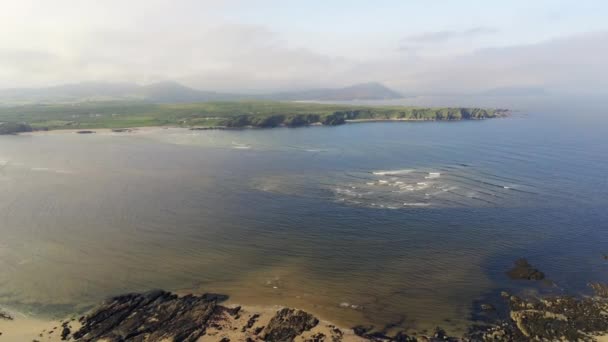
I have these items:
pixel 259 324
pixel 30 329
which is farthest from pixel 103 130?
pixel 259 324

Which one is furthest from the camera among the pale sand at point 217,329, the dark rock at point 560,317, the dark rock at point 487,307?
the dark rock at point 487,307

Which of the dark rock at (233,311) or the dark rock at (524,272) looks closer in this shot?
the dark rock at (233,311)

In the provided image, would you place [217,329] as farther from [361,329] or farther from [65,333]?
[65,333]

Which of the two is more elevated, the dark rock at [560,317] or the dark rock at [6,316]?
the dark rock at [560,317]

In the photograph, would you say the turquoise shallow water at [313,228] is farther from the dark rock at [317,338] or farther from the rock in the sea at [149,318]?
the dark rock at [317,338]

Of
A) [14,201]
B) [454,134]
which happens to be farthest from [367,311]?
[454,134]

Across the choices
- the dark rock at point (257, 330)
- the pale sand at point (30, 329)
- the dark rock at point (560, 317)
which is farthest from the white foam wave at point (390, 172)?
the pale sand at point (30, 329)

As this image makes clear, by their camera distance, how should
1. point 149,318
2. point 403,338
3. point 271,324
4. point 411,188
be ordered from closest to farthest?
point 403,338, point 271,324, point 149,318, point 411,188

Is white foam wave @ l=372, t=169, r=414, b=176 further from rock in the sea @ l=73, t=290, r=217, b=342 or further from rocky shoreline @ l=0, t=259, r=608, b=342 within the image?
rock in the sea @ l=73, t=290, r=217, b=342

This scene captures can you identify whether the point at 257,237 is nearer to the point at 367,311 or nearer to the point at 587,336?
the point at 367,311
